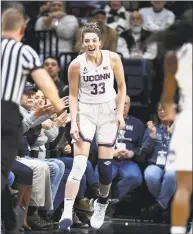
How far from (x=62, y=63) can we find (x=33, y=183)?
3.12 metres

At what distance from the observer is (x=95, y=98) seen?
9.09m

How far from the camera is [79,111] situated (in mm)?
9086

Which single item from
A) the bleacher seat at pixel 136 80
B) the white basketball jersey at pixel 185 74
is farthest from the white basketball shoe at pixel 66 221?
the bleacher seat at pixel 136 80

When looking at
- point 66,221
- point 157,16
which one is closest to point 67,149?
point 66,221

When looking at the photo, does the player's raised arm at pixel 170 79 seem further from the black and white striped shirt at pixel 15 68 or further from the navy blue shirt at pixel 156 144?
the navy blue shirt at pixel 156 144

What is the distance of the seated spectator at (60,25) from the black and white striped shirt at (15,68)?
516cm

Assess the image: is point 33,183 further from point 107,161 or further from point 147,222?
point 147,222

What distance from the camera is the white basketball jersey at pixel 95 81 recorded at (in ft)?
29.6

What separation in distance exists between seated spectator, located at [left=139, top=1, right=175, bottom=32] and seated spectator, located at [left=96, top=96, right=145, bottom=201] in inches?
84.2

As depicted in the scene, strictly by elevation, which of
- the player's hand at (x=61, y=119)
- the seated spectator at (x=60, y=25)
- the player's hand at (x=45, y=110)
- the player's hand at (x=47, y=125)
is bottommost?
the player's hand at (x=47, y=125)

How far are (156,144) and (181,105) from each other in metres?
3.46

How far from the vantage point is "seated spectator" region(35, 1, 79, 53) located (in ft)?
40.2

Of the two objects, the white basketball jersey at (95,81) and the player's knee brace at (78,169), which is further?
the white basketball jersey at (95,81)

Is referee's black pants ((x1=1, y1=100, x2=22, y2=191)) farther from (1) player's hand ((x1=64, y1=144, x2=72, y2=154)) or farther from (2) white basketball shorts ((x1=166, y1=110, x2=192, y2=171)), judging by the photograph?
(1) player's hand ((x1=64, y1=144, x2=72, y2=154))
